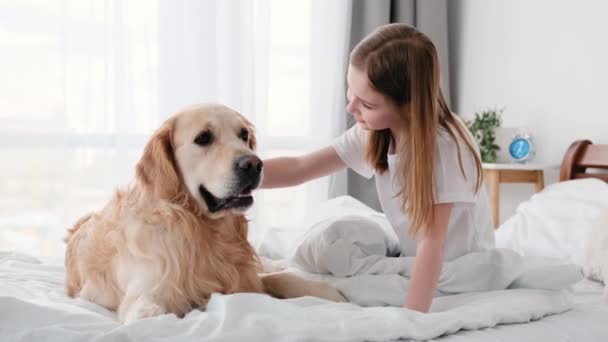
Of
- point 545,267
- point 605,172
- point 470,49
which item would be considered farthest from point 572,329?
point 470,49

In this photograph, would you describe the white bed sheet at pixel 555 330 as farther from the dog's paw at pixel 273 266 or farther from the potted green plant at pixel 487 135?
the potted green plant at pixel 487 135

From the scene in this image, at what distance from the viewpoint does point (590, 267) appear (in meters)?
2.04

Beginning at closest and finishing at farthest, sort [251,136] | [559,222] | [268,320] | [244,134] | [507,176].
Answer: [268,320] < [244,134] < [251,136] < [559,222] < [507,176]

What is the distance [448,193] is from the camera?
1.61 meters

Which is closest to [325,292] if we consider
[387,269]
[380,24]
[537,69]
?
[387,269]

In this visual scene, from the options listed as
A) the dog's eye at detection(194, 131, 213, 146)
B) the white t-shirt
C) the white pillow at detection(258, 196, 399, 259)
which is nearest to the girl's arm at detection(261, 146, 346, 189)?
the white t-shirt

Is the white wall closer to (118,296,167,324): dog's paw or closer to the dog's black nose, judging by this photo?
the dog's black nose

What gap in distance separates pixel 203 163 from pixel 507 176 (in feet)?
7.03

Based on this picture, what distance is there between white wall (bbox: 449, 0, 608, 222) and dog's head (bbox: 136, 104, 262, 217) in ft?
6.84

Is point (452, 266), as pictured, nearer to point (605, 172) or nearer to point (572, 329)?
point (572, 329)

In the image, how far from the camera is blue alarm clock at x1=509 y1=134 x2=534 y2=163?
331 cm

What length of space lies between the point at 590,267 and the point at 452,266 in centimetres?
60

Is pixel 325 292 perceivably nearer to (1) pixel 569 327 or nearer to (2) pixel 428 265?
(2) pixel 428 265

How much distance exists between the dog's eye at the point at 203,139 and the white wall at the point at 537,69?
6.97 feet
